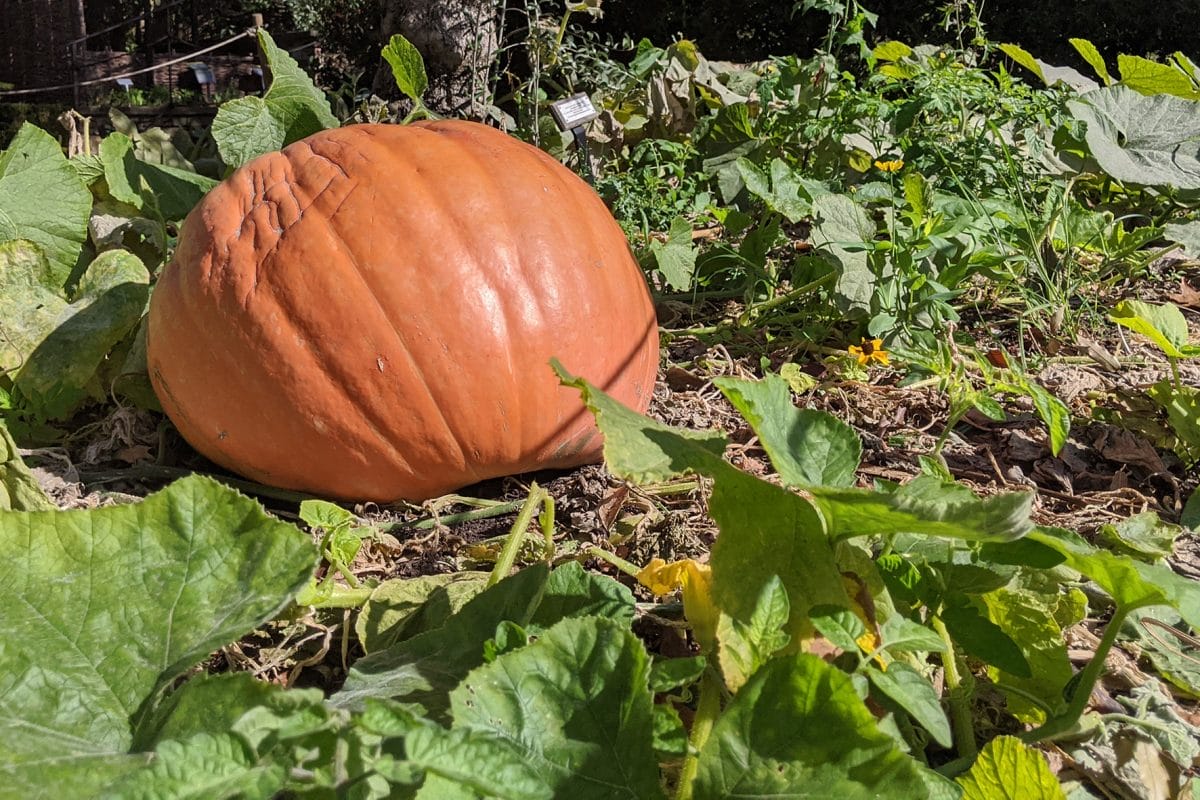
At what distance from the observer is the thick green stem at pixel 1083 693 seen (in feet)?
3.12

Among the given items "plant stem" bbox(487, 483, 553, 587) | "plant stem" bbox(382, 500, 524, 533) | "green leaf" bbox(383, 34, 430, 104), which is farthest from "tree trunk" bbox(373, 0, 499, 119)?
"plant stem" bbox(487, 483, 553, 587)

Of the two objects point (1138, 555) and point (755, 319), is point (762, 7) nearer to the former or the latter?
point (755, 319)

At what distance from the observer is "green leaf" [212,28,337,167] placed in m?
2.08

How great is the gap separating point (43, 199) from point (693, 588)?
1711 millimetres

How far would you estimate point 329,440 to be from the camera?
5.08 feet

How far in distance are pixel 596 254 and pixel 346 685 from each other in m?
0.87

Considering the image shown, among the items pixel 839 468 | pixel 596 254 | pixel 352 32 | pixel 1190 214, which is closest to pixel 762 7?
pixel 352 32

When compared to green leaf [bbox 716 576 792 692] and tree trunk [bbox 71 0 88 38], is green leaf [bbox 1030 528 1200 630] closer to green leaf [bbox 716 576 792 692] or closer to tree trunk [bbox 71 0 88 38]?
green leaf [bbox 716 576 792 692]

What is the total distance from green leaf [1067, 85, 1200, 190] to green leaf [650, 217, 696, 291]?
950mm

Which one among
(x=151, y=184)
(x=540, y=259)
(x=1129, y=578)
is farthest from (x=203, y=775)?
(x=151, y=184)

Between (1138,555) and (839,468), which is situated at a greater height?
(839,468)

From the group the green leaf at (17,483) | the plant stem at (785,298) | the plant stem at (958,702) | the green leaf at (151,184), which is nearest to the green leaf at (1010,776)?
the plant stem at (958,702)

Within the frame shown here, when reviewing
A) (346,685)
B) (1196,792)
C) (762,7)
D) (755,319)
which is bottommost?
(762,7)

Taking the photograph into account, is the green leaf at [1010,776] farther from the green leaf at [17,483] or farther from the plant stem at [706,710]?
the green leaf at [17,483]
